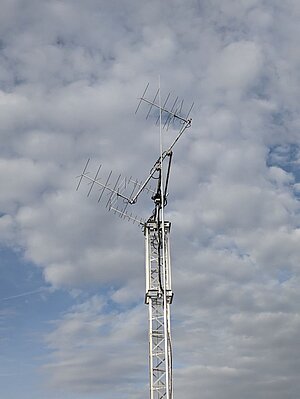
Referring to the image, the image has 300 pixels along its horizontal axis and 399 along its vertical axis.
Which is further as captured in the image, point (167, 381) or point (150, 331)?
point (150, 331)

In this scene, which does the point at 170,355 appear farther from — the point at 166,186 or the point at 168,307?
the point at 166,186

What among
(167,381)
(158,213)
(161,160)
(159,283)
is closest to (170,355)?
(167,381)

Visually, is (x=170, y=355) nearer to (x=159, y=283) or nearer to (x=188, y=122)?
(x=159, y=283)

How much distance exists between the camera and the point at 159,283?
128 ft

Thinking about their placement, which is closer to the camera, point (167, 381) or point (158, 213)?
point (167, 381)

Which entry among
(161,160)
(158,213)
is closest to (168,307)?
(158,213)

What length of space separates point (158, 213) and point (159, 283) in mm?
4462

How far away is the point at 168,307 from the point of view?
37.2 meters

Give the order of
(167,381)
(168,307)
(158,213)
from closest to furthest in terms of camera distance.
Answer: (167,381) → (168,307) → (158,213)

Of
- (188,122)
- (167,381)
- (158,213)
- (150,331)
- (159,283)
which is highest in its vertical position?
(188,122)

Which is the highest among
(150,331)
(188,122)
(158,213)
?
(188,122)

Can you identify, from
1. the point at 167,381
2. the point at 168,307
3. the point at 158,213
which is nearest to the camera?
the point at 167,381

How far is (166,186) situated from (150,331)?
894cm

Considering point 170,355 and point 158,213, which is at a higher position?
point 158,213
